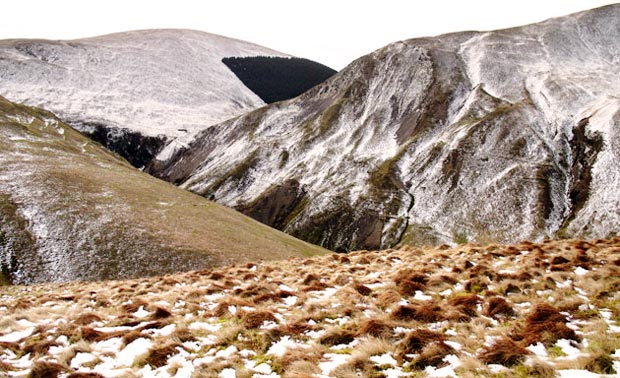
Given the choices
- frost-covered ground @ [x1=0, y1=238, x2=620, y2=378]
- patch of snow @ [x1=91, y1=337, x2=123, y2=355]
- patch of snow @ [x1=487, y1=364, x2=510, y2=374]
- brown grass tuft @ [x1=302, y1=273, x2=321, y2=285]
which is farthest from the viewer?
brown grass tuft @ [x1=302, y1=273, x2=321, y2=285]

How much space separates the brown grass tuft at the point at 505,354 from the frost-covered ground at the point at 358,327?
0.07 feet

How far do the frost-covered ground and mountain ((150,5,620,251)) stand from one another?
2920 inches

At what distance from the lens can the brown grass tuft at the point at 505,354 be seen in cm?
860

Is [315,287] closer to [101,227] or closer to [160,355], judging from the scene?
→ [160,355]

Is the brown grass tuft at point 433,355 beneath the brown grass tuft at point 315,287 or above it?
above

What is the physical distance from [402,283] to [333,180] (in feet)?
325

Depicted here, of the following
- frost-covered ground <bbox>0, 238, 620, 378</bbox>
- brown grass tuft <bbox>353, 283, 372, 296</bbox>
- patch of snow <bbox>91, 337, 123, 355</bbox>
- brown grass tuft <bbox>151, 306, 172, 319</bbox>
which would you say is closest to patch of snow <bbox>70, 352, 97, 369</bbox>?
frost-covered ground <bbox>0, 238, 620, 378</bbox>

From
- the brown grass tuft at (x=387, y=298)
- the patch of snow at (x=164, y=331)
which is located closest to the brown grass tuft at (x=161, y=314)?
Answer: the patch of snow at (x=164, y=331)

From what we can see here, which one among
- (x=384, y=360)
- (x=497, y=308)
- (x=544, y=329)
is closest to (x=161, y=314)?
(x=384, y=360)

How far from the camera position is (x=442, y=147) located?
10944 centimetres

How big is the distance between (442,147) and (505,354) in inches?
4190

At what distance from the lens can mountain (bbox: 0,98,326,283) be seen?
42.8 m

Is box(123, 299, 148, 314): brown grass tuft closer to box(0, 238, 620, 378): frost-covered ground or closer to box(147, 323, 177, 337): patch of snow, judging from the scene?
box(0, 238, 620, 378): frost-covered ground

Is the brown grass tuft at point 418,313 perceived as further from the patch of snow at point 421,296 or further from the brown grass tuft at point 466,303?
the patch of snow at point 421,296
